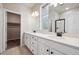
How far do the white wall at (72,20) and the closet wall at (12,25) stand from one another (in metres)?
0.80

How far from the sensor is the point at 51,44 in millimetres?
1147

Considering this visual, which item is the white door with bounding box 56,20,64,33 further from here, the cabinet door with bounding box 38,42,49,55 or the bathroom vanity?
the cabinet door with bounding box 38,42,49,55

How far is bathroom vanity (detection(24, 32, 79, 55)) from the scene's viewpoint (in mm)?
887

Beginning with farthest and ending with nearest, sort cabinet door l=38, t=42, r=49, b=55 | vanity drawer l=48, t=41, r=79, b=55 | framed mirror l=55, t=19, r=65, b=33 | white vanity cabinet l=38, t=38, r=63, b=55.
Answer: framed mirror l=55, t=19, r=65, b=33 → cabinet door l=38, t=42, r=49, b=55 → white vanity cabinet l=38, t=38, r=63, b=55 → vanity drawer l=48, t=41, r=79, b=55

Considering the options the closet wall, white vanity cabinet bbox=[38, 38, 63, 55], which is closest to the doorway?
the closet wall

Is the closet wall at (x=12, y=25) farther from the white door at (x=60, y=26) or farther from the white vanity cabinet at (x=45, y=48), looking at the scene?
the white door at (x=60, y=26)

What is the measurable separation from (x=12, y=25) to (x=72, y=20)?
1.00m

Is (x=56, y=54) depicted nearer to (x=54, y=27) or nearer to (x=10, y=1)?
(x=54, y=27)

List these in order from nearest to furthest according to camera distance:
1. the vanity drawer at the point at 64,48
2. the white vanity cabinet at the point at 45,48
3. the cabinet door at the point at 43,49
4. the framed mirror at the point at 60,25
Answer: the vanity drawer at the point at 64,48 < the white vanity cabinet at the point at 45,48 < the cabinet door at the point at 43,49 < the framed mirror at the point at 60,25

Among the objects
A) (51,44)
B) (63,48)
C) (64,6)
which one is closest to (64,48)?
(63,48)

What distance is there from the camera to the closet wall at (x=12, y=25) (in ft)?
4.12

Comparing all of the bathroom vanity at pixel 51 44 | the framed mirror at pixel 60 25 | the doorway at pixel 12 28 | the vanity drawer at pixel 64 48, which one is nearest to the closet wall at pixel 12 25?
the doorway at pixel 12 28

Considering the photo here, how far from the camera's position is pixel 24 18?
1333mm
